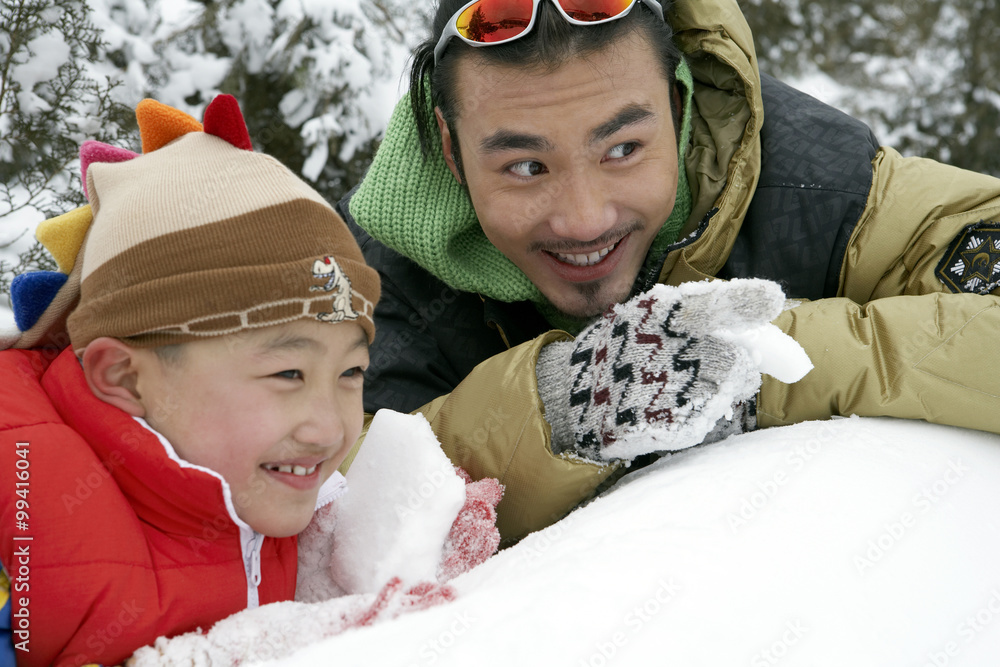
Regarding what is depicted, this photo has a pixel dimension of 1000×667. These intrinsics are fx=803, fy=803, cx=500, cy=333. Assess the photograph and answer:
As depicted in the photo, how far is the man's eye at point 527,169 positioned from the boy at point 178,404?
2.13ft

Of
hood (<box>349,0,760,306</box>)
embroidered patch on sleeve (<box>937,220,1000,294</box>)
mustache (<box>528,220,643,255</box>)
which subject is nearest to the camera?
embroidered patch on sleeve (<box>937,220,1000,294</box>)

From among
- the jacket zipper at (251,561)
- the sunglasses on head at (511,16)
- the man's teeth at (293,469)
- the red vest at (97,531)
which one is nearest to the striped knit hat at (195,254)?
the red vest at (97,531)

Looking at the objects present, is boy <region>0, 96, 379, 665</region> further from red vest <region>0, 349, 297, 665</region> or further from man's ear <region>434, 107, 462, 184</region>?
man's ear <region>434, 107, 462, 184</region>

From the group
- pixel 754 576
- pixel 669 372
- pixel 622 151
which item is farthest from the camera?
pixel 622 151

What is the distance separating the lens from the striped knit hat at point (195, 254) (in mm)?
1229

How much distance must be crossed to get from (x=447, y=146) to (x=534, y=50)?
41cm

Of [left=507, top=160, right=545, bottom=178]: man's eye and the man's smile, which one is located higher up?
[left=507, top=160, right=545, bottom=178]: man's eye

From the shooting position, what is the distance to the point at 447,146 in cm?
210

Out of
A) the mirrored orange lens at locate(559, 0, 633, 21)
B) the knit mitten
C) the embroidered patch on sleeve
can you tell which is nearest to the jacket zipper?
the knit mitten

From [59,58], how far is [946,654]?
2.66m

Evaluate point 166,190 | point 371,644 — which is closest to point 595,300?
point 166,190

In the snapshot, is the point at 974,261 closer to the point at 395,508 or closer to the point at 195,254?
the point at 395,508

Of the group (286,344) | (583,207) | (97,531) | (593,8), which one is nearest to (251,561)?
(97,531)

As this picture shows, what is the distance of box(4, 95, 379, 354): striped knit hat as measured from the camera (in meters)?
1.23
